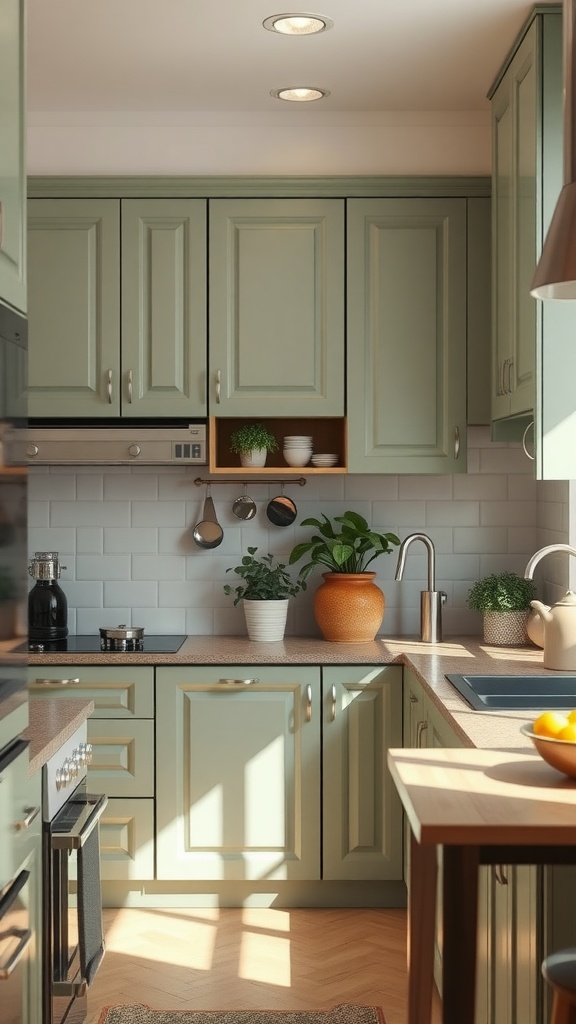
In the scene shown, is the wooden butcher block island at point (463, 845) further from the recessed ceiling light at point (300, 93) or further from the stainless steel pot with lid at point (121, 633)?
the recessed ceiling light at point (300, 93)

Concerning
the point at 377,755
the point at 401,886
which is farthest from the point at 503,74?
the point at 401,886

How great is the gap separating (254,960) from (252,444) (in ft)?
5.84

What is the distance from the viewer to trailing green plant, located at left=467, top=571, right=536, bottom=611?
4.02m

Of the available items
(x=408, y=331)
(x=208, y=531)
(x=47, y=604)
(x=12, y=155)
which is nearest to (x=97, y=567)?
(x=47, y=604)

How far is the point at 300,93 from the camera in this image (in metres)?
3.86

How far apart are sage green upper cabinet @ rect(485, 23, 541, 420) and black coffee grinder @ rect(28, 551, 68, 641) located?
67.3 inches

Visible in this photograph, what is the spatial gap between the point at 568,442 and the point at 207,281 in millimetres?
1598

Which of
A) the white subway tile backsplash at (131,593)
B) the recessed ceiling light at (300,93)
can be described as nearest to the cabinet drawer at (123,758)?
the white subway tile backsplash at (131,593)

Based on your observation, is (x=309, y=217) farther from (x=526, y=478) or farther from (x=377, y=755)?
Result: (x=377, y=755)

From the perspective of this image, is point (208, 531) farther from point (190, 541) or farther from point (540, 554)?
point (540, 554)

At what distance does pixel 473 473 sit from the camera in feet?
14.5

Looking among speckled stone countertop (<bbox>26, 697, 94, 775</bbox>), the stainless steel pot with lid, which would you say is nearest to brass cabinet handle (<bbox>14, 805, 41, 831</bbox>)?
speckled stone countertop (<bbox>26, 697, 94, 775</bbox>)

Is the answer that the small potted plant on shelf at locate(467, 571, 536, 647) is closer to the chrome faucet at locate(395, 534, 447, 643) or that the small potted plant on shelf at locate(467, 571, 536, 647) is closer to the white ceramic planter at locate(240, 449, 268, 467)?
the chrome faucet at locate(395, 534, 447, 643)

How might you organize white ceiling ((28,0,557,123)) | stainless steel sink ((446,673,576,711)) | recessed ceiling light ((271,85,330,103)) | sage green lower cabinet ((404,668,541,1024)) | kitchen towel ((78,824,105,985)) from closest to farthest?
1. sage green lower cabinet ((404,668,541,1024))
2. kitchen towel ((78,824,105,985))
3. stainless steel sink ((446,673,576,711))
4. white ceiling ((28,0,557,123))
5. recessed ceiling light ((271,85,330,103))
